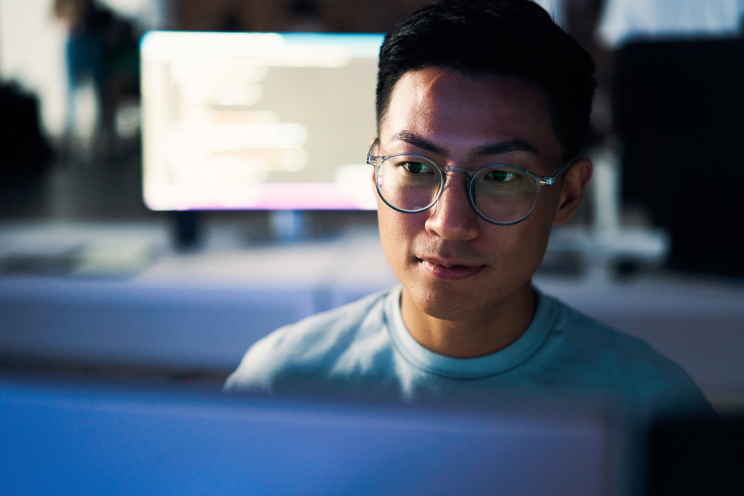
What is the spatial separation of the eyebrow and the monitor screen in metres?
0.93

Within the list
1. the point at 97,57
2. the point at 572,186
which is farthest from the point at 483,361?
the point at 97,57

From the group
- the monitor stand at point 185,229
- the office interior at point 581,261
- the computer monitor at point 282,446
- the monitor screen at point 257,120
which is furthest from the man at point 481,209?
the monitor stand at point 185,229

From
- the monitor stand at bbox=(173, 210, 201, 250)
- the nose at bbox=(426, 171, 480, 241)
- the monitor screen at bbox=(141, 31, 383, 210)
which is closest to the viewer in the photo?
the nose at bbox=(426, 171, 480, 241)

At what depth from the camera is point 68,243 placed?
1.66 meters

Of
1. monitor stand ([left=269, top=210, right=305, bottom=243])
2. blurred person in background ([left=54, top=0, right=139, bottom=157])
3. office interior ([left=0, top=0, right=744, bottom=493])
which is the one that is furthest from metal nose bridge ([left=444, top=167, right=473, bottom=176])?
blurred person in background ([left=54, top=0, right=139, bottom=157])

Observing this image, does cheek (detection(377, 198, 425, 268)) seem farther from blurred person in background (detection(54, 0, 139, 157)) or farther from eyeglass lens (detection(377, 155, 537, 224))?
blurred person in background (detection(54, 0, 139, 157))

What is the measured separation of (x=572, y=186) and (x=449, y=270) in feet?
0.66

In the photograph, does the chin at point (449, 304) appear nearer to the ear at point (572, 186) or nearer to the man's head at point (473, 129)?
the man's head at point (473, 129)

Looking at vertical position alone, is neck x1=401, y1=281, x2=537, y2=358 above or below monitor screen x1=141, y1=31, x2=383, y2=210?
below

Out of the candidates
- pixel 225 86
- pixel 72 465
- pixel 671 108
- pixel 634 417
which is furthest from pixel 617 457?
pixel 225 86

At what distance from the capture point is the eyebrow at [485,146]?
0.58 meters

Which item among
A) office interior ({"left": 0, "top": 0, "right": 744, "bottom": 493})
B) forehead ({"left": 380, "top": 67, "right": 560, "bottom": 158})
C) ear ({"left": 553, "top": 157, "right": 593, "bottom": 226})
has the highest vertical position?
forehead ({"left": 380, "top": 67, "right": 560, "bottom": 158})

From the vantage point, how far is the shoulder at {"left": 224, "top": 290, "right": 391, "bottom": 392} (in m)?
0.71

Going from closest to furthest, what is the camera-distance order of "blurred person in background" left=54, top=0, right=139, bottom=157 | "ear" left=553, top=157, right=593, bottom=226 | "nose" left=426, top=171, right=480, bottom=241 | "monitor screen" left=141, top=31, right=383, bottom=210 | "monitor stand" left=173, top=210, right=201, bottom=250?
"nose" left=426, top=171, right=480, bottom=241, "ear" left=553, top=157, right=593, bottom=226, "monitor screen" left=141, top=31, right=383, bottom=210, "monitor stand" left=173, top=210, right=201, bottom=250, "blurred person in background" left=54, top=0, right=139, bottom=157
